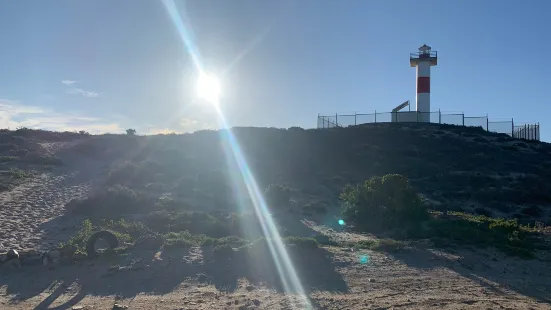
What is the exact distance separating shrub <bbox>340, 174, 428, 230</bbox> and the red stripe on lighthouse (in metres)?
32.6

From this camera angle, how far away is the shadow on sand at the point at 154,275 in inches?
352

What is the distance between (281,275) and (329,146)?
98.8 feet

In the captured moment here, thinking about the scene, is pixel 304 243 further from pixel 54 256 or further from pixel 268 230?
pixel 54 256

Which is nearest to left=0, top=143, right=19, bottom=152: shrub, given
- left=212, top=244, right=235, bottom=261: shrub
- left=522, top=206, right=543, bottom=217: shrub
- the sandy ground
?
the sandy ground

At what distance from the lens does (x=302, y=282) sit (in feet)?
30.9

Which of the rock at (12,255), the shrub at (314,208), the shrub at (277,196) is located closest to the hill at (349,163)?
the shrub at (314,208)

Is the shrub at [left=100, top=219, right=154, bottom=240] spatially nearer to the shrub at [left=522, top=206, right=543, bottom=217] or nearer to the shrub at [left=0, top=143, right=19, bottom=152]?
the shrub at [left=522, top=206, right=543, bottom=217]

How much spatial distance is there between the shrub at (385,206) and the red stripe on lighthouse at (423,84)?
107ft

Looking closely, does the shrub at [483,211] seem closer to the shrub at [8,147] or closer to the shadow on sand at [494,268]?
the shadow on sand at [494,268]

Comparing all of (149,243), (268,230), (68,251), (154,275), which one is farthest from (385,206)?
(68,251)

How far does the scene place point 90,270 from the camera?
33.2 ft

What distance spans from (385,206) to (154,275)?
9310 mm

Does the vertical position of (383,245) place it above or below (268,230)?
above

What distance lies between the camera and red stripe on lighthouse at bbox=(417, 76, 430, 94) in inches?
1849
